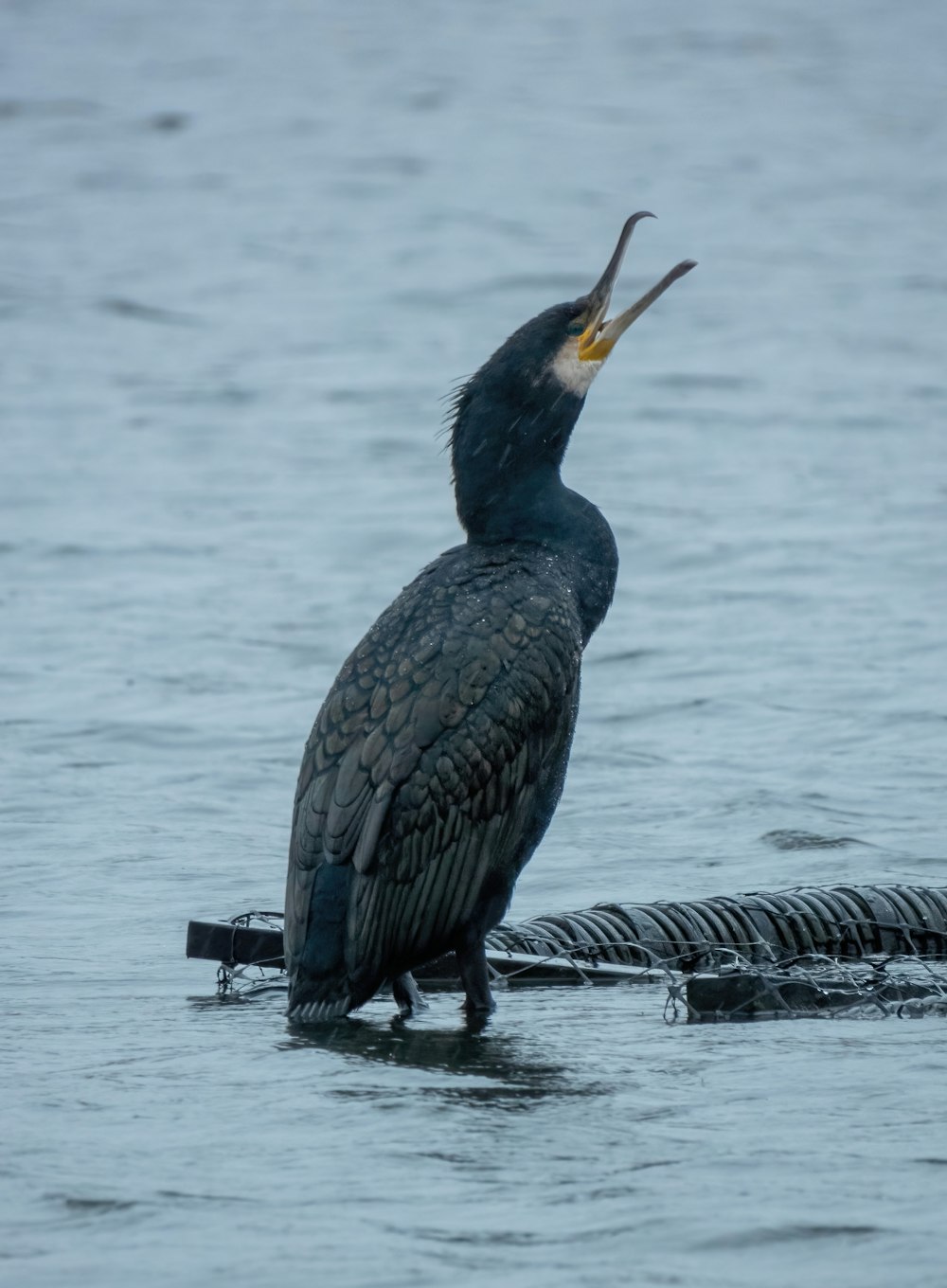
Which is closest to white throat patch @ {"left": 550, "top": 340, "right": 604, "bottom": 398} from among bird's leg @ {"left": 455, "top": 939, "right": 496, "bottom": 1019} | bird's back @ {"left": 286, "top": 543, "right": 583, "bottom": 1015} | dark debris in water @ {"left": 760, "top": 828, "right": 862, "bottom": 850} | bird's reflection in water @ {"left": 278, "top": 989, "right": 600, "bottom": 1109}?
bird's back @ {"left": 286, "top": 543, "right": 583, "bottom": 1015}

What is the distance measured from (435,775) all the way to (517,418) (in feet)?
4.01

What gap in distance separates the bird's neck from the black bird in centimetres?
3

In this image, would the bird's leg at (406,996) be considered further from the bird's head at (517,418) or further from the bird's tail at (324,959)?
the bird's head at (517,418)

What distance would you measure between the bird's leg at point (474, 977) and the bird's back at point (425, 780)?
1.5 inches

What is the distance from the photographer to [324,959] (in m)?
→ 5.33

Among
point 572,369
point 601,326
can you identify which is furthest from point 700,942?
point 601,326

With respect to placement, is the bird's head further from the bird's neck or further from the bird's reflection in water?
the bird's reflection in water

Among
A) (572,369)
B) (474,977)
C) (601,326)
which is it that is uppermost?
(601,326)

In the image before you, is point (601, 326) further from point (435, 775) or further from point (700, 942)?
point (700, 942)

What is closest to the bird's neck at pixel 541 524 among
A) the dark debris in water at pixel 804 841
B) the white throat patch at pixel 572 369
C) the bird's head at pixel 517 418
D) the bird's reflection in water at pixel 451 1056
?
the bird's head at pixel 517 418

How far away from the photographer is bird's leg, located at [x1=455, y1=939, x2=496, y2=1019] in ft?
18.2

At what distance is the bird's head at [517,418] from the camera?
606cm

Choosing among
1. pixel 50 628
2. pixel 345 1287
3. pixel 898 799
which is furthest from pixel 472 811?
pixel 50 628

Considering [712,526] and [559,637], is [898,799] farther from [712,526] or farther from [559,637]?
[712,526]
